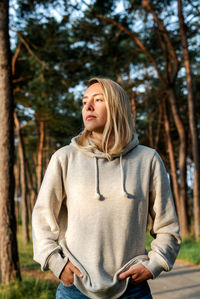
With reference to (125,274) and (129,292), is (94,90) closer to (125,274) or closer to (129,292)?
(125,274)

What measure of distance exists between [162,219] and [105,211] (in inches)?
14.6

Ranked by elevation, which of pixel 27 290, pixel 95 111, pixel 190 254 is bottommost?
pixel 190 254

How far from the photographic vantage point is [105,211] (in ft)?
6.73

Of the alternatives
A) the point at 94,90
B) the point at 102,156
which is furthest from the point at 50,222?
the point at 94,90

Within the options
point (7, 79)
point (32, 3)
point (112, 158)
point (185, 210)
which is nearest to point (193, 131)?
point (185, 210)

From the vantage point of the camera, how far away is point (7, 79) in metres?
6.56

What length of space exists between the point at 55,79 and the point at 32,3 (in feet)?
10.9

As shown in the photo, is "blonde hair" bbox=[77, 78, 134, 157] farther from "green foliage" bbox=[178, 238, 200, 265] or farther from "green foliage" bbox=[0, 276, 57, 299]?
"green foliage" bbox=[178, 238, 200, 265]

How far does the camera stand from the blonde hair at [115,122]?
2.20m

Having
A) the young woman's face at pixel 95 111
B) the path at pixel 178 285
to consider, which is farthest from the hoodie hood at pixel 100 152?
the path at pixel 178 285

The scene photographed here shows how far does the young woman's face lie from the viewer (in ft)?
7.31

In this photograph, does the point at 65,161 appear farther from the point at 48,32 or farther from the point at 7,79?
the point at 48,32

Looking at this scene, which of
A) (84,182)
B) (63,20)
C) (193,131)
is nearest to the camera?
(84,182)

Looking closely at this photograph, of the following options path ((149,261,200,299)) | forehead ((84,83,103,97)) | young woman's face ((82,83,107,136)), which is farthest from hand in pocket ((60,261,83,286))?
path ((149,261,200,299))
